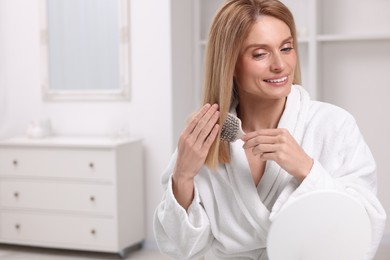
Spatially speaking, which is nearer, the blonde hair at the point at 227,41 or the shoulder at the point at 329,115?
the blonde hair at the point at 227,41

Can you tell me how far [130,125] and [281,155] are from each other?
332 centimetres

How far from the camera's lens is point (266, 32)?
135 centimetres

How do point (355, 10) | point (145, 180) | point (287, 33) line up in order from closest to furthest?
point (287, 33), point (355, 10), point (145, 180)

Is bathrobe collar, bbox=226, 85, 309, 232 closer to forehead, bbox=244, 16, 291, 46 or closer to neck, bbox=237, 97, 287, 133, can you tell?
neck, bbox=237, 97, 287, 133

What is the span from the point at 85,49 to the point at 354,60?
72.0 inches

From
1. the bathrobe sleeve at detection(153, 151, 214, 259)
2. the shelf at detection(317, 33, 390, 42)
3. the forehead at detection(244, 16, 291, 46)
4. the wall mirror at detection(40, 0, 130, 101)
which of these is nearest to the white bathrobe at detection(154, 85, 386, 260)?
the bathrobe sleeve at detection(153, 151, 214, 259)

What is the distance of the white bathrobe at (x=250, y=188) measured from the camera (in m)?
1.41

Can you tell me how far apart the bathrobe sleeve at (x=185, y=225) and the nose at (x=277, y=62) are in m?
0.33

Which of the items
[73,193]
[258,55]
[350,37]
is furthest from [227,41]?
[73,193]

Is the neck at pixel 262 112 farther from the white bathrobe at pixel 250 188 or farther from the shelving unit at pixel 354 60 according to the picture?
the shelving unit at pixel 354 60

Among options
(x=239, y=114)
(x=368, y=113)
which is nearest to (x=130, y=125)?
(x=368, y=113)

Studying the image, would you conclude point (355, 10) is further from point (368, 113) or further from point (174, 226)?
point (174, 226)

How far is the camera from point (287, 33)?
1.37 metres

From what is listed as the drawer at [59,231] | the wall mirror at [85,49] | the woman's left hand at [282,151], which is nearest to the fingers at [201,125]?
the woman's left hand at [282,151]
